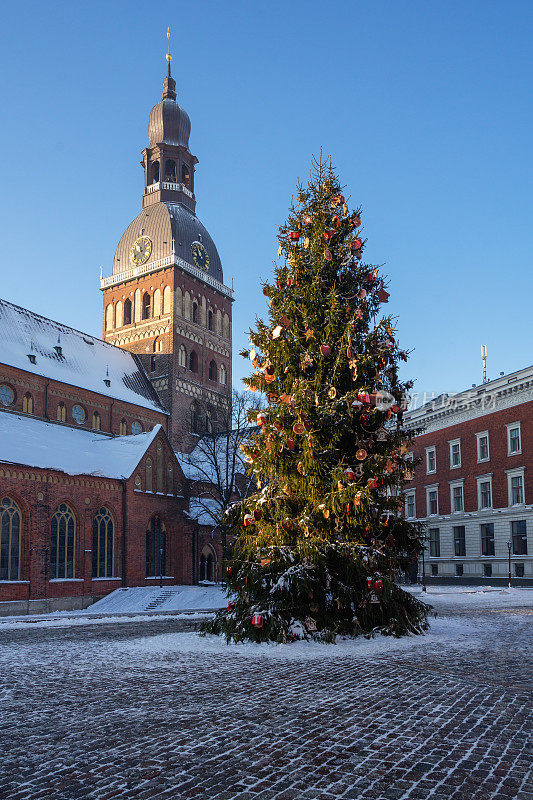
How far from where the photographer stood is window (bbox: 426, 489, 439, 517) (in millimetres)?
46000

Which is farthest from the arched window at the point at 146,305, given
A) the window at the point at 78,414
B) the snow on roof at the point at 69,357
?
the window at the point at 78,414

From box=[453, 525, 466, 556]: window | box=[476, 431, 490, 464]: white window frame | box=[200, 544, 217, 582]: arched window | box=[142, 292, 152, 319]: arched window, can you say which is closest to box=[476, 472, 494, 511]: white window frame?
box=[476, 431, 490, 464]: white window frame

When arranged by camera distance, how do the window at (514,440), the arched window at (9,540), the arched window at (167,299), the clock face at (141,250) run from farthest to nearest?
the clock face at (141,250), the arched window at (167,299), the window at (514,440), the arched window at (9,540)

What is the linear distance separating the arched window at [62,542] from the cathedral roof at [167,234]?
95.8ft

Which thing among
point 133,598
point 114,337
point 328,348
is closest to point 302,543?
point 328,348

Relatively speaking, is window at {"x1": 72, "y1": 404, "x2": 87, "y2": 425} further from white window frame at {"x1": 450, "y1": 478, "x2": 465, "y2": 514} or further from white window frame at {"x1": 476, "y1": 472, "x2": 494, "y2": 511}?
white window frame at {"x1": 476, "y1": 472, "x2": 494, "y2": 511}

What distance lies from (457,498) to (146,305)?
28883 millimetres

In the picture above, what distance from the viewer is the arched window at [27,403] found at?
37281 millimetres

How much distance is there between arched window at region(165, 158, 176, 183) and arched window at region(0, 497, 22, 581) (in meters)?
38.6

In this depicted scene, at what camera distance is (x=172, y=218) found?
2158 inches

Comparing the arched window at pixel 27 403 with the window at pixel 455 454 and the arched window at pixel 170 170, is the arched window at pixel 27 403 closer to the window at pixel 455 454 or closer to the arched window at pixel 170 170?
the window at pixel 455 454

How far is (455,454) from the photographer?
43906mm

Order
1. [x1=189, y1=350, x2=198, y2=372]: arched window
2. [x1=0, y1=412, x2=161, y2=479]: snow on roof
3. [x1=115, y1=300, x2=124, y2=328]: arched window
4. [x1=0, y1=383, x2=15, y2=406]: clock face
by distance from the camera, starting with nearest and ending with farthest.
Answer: [x1=0, y1=412, x2=161, y2=479]: snow on roof
[x1=0, y1=383, x2=15, y2=406]: clock face
[x1=189, y1=350, x2=198, y2=372]: arched window
[x1=115, y1=300, x2=124, y2=328]: arched window

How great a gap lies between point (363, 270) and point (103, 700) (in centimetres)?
1107
